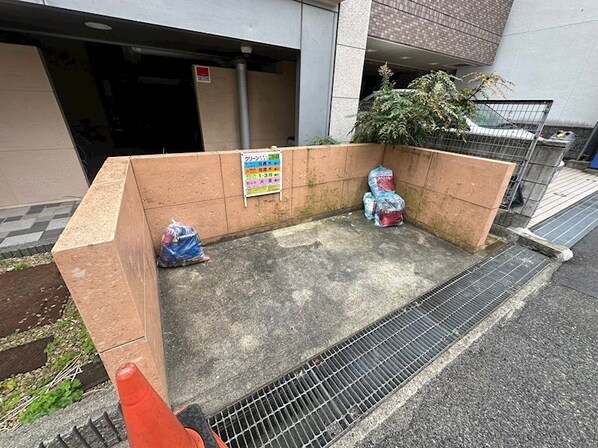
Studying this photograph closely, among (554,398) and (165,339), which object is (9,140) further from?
(554,398)

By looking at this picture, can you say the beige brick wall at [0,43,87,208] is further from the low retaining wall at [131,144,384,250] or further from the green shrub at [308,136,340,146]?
the green shrub at [308,136,340,146]

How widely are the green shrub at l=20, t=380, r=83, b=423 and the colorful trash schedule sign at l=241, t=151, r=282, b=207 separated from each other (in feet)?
7.96

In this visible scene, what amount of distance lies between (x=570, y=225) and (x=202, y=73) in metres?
7.47

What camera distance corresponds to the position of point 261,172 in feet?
10.9

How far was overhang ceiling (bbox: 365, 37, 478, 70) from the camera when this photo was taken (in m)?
6.45

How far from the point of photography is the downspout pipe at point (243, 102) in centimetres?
509

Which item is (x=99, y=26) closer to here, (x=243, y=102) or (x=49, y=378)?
(x=243, y=102)

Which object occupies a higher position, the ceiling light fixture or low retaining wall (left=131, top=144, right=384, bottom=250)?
the ceiling light fixture

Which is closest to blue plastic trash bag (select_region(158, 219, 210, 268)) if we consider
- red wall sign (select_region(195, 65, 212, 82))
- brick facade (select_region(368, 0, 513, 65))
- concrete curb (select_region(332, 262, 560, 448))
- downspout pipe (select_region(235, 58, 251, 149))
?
concrete curb (select_region(332, 262, 560, 448))

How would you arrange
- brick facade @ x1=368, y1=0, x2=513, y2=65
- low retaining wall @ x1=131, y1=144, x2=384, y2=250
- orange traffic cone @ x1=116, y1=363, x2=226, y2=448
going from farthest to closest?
brick facade @ x1=368, y1=0, x2=513, y2=65 < low retaining wall @ x1=131, y1=144, x2=384, y2=250 < orange traffic cone @ x1=116, y1=363, x2=226, y2=448

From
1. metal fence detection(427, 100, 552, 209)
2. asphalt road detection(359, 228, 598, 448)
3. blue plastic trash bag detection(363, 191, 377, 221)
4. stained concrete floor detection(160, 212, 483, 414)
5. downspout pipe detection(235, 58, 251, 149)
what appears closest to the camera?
asphalt road detection(359, 228, 598, 448)

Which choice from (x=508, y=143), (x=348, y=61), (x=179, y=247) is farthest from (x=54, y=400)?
(x=348, y=61)

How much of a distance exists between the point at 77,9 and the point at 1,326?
335cm

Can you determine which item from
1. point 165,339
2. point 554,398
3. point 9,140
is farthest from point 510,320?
point 9,140
